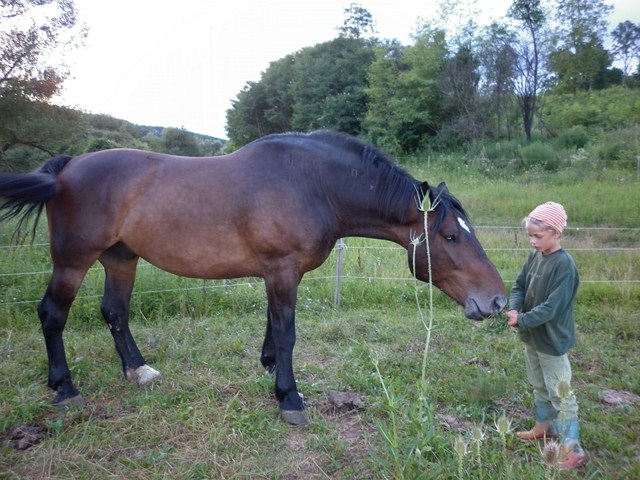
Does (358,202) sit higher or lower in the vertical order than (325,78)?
lower

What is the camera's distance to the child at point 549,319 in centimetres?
250

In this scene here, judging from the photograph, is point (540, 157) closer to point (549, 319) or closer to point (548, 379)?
point (548, 379)

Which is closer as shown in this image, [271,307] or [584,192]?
[271,307]

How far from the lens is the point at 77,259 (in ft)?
11.1

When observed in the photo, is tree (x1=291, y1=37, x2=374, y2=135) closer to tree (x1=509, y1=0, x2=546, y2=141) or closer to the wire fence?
tree (x1=509, y1=0, x2=546, y2=141)

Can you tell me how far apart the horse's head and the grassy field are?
0.51m

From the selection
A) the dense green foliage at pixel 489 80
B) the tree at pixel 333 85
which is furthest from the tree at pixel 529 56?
the tree at pixel 333 85

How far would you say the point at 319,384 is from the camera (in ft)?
12.0

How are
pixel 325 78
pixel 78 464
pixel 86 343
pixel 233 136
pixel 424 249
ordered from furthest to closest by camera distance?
pixel 233 136
pixel 325 78
pixel 86 343
pixel 424 249
pixel 78 464

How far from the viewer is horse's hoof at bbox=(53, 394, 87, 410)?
10.6 ft

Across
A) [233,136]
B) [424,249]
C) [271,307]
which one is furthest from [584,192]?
[233,136]

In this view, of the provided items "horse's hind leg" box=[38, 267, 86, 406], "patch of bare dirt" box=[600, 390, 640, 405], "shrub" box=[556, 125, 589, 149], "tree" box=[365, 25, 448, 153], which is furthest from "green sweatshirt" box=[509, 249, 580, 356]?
"tree" box=[365, 25, 448, 153]

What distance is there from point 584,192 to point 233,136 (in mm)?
32689

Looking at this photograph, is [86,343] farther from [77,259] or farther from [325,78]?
[325,78]
